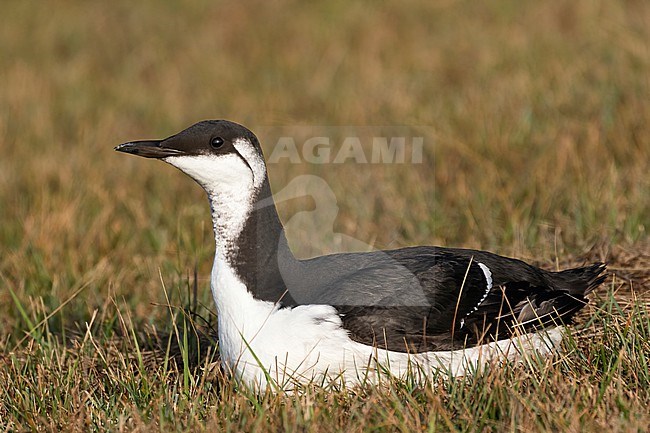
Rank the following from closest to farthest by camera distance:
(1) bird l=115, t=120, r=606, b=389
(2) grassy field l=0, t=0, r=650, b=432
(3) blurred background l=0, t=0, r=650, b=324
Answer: (2) grassy field l=0, t=0, r=650, b=432, (1) bird l=115, t=120, r=606, b=389, (3) blurred background l=0, t=0, r=650, b=324

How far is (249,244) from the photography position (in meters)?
3.98

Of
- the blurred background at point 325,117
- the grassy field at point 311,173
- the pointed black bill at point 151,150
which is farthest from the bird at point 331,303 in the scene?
the blurred background at point 325,117

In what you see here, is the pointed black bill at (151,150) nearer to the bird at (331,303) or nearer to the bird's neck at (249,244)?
the bird at (331,303)

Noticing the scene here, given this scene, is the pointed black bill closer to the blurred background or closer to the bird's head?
the bird's head

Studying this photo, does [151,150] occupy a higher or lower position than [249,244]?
higher

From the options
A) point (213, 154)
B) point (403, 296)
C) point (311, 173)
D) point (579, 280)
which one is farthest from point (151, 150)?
point (311, 173)

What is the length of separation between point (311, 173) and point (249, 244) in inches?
141

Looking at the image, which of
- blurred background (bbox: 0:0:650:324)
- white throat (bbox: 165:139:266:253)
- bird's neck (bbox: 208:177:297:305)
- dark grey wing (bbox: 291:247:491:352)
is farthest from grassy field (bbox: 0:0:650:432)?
white throat (bbox: 165:139:266:253)

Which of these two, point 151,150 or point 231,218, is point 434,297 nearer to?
point 231,218

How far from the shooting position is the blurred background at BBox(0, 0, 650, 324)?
5.88 m

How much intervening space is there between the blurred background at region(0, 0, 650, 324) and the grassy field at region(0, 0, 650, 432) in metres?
0.03

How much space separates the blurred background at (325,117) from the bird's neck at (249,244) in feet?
3.12

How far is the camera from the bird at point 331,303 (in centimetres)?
378

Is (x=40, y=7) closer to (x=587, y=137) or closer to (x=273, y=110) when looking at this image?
(x=273, y=110)
